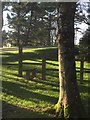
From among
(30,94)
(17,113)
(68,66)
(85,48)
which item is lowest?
(17,113)

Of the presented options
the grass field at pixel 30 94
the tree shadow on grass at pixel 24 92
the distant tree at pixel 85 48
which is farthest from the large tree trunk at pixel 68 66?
the distant tree at pixel 85 48

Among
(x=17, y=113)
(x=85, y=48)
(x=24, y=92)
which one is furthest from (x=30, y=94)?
(x=85, y=48)

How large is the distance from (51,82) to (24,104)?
429cm

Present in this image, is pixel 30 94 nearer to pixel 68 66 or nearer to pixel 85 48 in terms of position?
pixel 68 66

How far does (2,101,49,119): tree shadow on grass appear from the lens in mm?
9547

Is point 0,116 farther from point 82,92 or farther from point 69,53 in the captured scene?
point 82,92

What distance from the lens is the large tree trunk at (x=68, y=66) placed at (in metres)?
9.23

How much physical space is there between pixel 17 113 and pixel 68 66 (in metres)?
2.13

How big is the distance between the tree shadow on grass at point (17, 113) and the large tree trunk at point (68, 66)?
2.44ft

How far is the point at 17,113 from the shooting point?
9.84 metres

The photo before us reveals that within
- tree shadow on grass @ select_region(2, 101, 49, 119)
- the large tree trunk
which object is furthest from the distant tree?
the large tree trunk

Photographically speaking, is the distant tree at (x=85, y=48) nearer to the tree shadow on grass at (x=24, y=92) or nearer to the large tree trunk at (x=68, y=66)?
the tree shadow on grass at (x=24, y=92)

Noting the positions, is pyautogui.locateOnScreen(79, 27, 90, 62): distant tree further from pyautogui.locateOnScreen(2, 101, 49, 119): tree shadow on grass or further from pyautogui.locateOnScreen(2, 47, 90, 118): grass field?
pyautogui.locateOnScreen(2, 101, 49, 119): tree shadow on grass

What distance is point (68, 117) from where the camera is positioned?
913 cm
